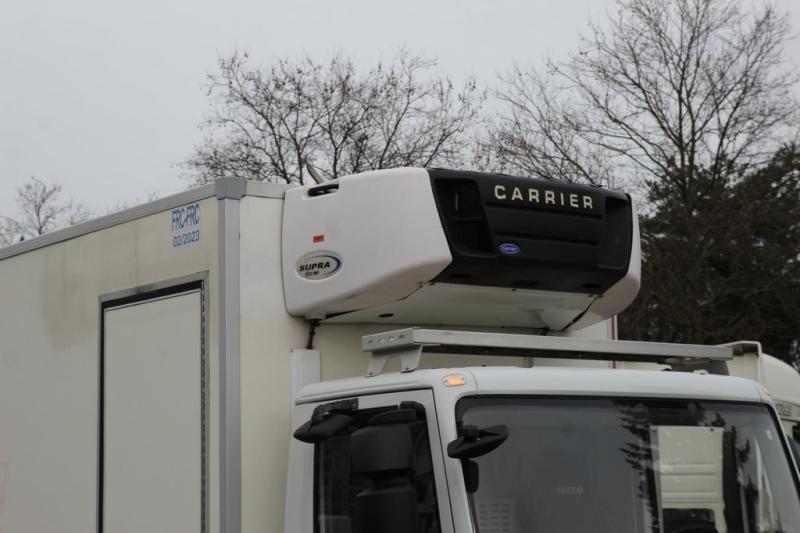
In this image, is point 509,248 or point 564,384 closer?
point 564,384

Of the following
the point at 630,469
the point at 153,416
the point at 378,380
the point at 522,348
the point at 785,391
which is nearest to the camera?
the point at 630,469

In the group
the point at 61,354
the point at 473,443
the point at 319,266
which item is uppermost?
the point at 319,266

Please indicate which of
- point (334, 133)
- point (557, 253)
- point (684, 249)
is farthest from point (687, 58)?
point (557, 253)

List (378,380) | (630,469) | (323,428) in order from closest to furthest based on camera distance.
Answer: (630,469) < (323,428) < (378,380)

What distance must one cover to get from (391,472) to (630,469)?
0.91 meters

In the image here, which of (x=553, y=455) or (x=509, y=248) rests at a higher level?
(x=509, y=248)

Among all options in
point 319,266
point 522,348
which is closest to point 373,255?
point 319,266

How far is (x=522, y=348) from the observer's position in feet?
15.6

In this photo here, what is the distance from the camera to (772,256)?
2359cm

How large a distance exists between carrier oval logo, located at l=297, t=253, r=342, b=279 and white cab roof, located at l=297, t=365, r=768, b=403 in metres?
0.48

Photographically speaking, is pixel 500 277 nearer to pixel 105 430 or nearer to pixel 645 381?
pixel 645 381

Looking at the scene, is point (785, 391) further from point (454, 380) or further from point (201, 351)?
point (454, 380)

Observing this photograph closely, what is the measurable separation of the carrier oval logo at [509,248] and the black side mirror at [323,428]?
1.00 metres

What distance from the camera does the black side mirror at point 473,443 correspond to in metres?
3.88
